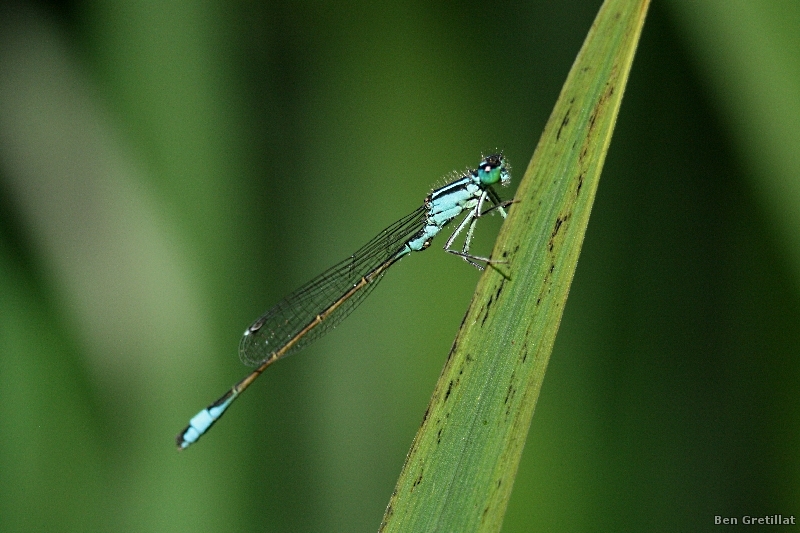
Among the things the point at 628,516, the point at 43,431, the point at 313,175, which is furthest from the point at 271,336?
the point at 628,516

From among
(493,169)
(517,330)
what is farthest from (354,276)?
(517,330)

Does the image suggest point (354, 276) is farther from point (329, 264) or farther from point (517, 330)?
point (517, 330)

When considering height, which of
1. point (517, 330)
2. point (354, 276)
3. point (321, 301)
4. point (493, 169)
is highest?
point (493, 169)

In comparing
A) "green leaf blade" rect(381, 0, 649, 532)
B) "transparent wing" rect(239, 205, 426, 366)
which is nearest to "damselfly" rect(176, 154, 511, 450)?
"transparent wing" rect(239, 205, 426, 366)

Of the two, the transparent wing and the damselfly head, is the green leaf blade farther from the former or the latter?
the transparent wing

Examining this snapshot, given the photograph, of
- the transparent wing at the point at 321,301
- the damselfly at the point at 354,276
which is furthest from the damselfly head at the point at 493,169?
the transparent wing at the point at 321,301

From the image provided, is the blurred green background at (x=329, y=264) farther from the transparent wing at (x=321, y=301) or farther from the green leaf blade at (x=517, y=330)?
the green leaf blade at (x=517, y=330)

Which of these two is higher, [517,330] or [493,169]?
[493,169]
